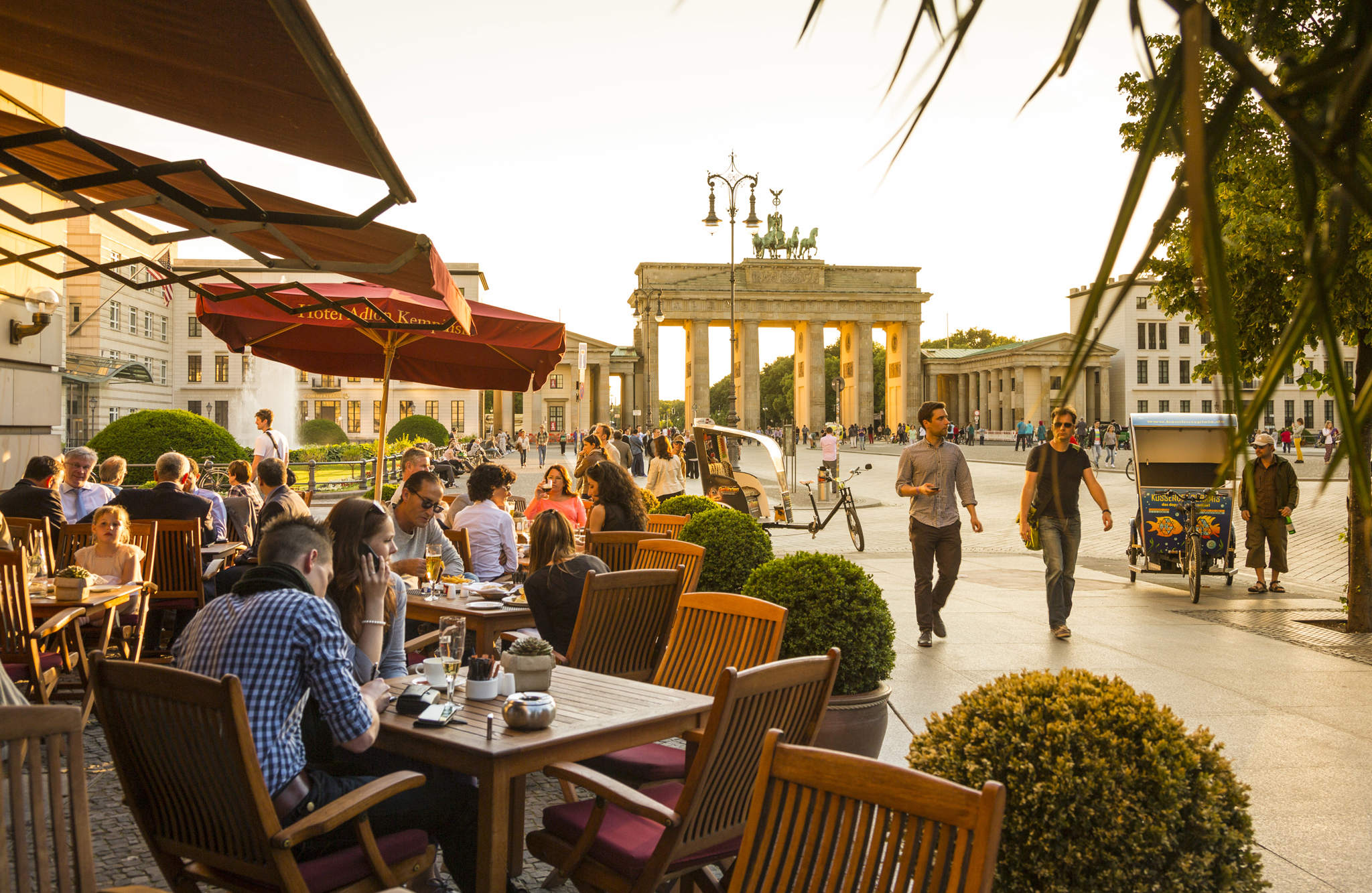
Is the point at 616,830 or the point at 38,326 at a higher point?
the point at 38,326

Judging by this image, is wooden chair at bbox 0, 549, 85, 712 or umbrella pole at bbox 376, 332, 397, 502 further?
umbrella pole at bbox 376, 332, 397, 502

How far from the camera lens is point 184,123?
4309 mm

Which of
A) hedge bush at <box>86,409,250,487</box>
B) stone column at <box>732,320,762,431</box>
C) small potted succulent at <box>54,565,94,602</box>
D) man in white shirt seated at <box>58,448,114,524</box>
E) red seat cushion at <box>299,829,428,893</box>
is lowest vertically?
red seat cushion at <box>299,829,428,893</box>

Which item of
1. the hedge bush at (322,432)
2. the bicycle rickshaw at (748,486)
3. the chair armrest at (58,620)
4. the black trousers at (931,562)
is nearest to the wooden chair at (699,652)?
the chair armrest at (58,620)

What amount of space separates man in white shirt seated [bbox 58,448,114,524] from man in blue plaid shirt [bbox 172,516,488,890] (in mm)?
6289

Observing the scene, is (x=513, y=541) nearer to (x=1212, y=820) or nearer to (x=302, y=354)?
(x=302, y=354)

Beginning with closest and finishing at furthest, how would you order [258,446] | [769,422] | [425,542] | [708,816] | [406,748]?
[708,816]
[406,748]
[425,542]
[258,446]
[769,422]

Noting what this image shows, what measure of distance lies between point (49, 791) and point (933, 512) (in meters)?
6.84

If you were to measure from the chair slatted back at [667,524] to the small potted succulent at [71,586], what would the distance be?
390cm

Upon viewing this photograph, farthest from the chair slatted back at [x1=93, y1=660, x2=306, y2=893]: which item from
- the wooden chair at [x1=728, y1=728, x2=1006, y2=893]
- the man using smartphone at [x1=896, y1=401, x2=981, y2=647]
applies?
the man using smartphone at [x1=896, y1=401, x2=981, y2=647]

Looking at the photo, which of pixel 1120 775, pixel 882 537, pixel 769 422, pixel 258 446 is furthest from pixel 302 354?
pixel 769 422

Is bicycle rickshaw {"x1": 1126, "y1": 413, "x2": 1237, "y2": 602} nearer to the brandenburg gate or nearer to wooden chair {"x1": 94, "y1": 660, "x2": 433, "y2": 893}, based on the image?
wooden chair {"x1": 94, "y1": 660, "x2": 433, "y2": 893}

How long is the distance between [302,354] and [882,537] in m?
10.6

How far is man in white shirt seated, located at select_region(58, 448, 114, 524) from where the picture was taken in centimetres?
843
